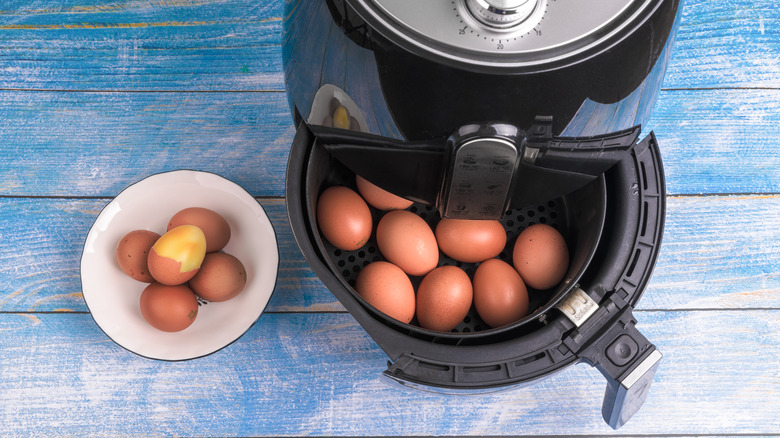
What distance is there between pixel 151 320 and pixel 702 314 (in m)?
0.70

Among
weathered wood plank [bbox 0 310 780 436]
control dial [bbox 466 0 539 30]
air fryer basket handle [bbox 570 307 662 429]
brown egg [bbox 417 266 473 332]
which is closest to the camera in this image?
control dial [bbox 466 0 539 30]

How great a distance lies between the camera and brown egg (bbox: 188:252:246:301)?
0.69m

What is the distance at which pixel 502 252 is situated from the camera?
0.69 metres

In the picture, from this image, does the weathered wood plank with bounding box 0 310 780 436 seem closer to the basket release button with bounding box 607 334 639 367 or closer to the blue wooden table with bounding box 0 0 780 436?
the blue wooden table with bounding box 0 0 780 436

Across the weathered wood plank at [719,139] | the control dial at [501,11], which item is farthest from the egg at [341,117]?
the weathered wood plank at [719,139]

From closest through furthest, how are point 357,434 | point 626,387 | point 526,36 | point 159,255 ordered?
point 526,36, point 626,387, point 159,255, point 357,434

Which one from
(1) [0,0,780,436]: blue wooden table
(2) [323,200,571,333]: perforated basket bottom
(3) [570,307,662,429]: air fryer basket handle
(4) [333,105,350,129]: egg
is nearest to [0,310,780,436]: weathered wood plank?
(1) [0,0,780,436]: blue wooden table

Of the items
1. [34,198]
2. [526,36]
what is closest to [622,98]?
[526,36]

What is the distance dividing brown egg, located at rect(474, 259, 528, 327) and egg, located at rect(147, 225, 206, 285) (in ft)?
1.04

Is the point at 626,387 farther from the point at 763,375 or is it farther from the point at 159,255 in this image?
the point at 159,255

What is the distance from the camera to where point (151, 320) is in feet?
2.26

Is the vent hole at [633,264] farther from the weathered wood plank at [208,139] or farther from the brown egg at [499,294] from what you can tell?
the weathered wood plank at [208,139]

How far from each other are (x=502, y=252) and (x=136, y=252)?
16.8 inches

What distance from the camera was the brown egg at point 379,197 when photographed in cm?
66
